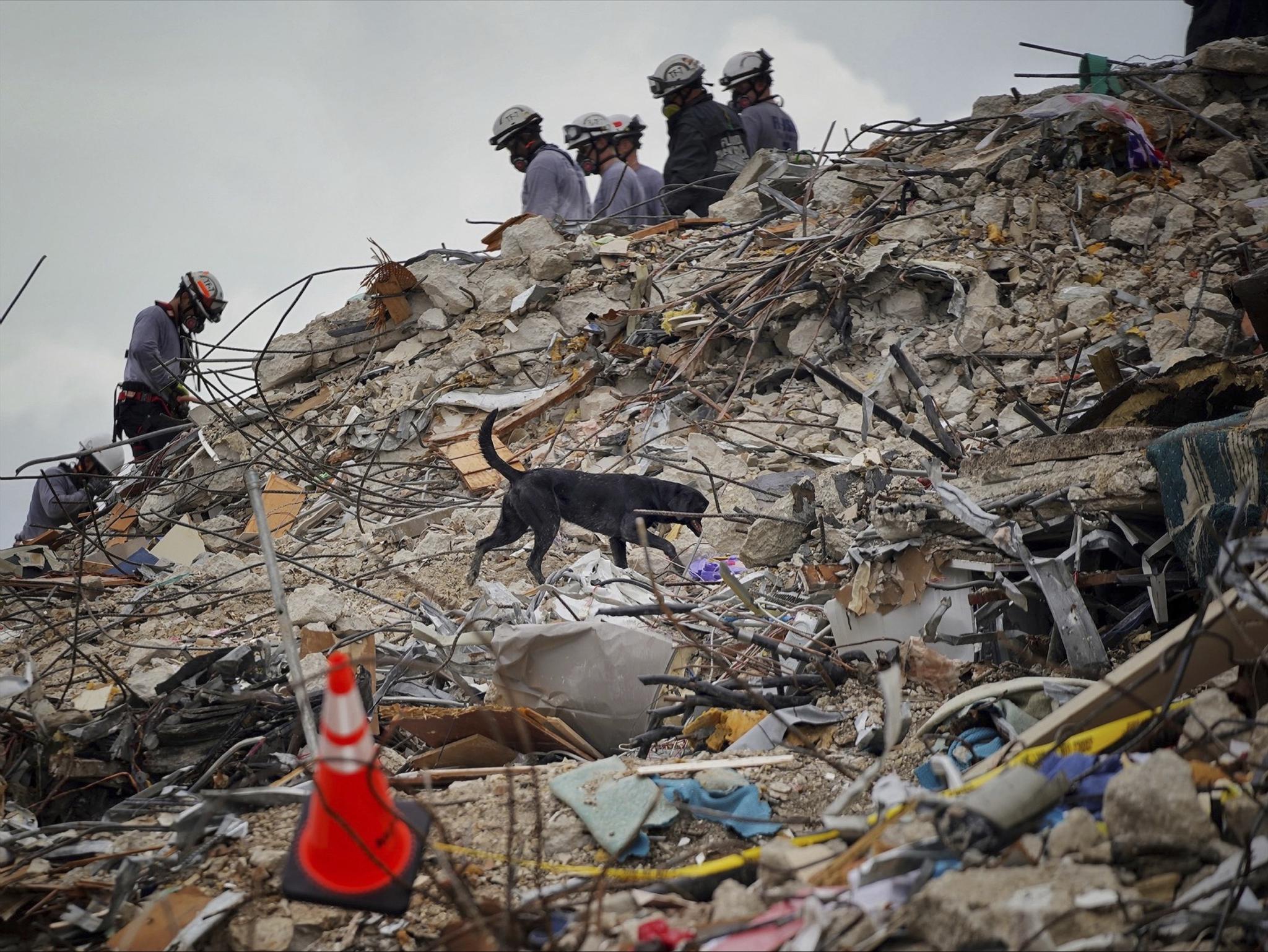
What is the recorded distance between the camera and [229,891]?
211cm

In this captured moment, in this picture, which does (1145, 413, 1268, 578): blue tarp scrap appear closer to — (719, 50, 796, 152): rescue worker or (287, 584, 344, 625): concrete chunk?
(287, 584, 344, 625): concrete chunk

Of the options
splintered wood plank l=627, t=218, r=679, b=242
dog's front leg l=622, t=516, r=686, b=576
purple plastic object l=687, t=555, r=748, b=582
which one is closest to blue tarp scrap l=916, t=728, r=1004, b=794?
purple plastic object l=687, t=555, r=748, b=582

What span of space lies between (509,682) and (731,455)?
133 inches

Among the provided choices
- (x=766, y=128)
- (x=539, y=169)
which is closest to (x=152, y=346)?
(x=539, y=169)

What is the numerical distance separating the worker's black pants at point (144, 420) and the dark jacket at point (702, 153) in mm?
5393

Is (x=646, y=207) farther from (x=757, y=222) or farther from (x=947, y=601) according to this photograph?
(x=947, y=601)

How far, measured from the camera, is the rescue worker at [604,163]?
10070 mm

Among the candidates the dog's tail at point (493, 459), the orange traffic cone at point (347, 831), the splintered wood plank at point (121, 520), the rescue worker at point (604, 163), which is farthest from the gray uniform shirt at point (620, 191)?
the orange traffic cone at point (347, 831)

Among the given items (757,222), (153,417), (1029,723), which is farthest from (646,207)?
(1029,723)

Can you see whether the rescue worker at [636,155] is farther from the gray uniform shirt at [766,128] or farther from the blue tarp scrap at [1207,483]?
the blue tarp scrap at [1207,483]

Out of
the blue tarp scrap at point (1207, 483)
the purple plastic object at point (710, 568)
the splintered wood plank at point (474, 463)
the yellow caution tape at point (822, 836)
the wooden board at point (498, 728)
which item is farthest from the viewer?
the splintered wood plank at point (474, 463)

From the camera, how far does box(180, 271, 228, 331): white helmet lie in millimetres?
8773

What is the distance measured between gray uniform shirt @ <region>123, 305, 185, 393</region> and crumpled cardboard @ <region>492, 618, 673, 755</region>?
20.9 ft

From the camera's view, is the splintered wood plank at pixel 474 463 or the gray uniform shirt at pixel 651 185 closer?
the splintered wood plank at pixel 474 463
